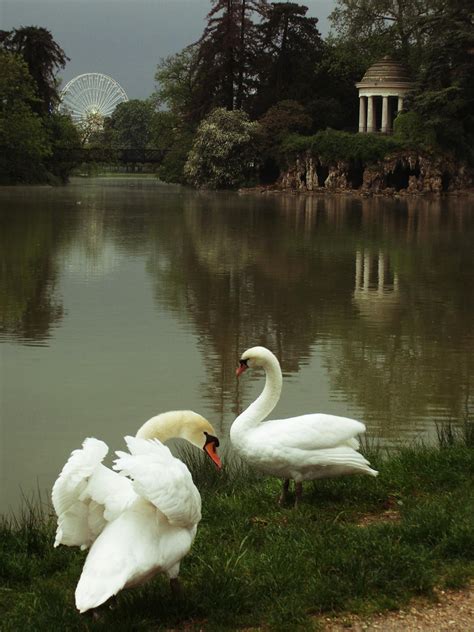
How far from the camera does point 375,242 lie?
1156 inches

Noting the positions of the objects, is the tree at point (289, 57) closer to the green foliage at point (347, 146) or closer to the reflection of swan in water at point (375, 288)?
the green foliage at point (347, 146)

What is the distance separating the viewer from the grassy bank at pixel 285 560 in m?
4.77

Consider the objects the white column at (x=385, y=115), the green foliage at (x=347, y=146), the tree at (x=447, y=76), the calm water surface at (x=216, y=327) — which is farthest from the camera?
the white column at (x=385, y=115)

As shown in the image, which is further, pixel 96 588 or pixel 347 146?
pixel 347 146

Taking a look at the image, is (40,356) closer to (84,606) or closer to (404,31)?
(84,606)

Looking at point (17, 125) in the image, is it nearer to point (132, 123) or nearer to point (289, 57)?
point (289, 57)

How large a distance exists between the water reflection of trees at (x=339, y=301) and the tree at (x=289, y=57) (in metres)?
36.2

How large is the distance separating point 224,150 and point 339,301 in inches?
1952

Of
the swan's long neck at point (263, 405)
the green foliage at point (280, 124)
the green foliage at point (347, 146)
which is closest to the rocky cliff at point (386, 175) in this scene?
the green foliage at point (347, 146)

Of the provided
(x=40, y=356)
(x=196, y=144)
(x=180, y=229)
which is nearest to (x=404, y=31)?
(x=196, y=144)

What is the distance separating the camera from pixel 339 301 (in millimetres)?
18031

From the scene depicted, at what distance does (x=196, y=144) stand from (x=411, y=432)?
200 ft

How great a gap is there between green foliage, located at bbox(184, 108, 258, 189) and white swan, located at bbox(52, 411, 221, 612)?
2459 inches

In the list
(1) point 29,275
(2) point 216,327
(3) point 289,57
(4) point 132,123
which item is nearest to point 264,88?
(3) point 289,57
